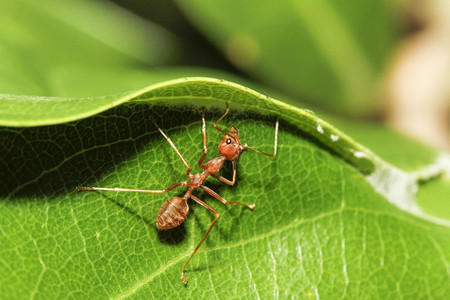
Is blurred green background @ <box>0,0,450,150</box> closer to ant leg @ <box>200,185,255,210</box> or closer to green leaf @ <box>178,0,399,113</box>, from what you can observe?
green leaf @ <box>178,0,399,113</box>

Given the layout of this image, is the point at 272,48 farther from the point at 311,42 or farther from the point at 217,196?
the point at 217,196

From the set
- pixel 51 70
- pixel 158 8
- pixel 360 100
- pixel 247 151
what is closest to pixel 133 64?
pixel 158 8

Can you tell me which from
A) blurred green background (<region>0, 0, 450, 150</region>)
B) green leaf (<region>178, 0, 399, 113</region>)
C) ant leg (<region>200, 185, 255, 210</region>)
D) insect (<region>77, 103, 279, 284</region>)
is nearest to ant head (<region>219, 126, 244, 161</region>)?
insect (<region>77, 103, 279, 284</region>)

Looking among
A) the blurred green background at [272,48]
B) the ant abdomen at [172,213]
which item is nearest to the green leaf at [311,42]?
the blurred green background at [272,48]

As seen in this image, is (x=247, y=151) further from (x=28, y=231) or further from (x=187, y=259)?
(x=28, y=231)

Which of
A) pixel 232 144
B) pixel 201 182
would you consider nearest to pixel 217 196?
pixel 201 182

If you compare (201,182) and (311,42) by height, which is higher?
(311,42)
